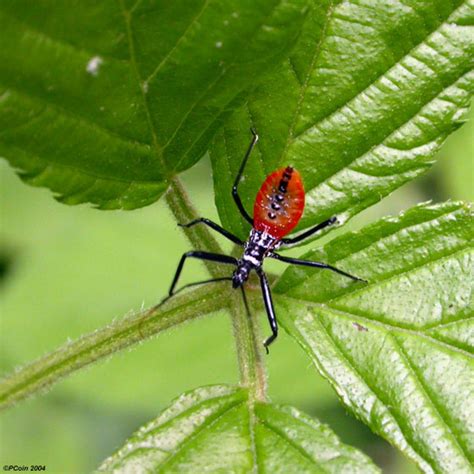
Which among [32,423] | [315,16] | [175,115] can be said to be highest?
[32,423]

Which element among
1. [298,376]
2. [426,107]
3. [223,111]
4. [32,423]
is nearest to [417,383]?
[426,107]

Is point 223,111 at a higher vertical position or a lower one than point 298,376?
lower

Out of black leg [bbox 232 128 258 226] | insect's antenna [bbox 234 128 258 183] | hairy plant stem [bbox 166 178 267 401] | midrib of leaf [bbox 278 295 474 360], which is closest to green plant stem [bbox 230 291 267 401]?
hairy plant stem [bbox 166 178 267 401]

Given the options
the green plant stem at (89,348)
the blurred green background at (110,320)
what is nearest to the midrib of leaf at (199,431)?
the green plant stem at (89,348)

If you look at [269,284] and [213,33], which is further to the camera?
[269,284]

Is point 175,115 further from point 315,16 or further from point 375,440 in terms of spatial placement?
point 375,440

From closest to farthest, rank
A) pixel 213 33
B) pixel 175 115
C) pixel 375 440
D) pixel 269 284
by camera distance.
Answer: pixel 213 33, pixel 175 115, pixel 269 284, pixel 375 440

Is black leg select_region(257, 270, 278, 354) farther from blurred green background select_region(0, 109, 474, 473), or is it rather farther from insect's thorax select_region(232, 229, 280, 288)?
blurred green background select_region(0, 109, 474, 473)
